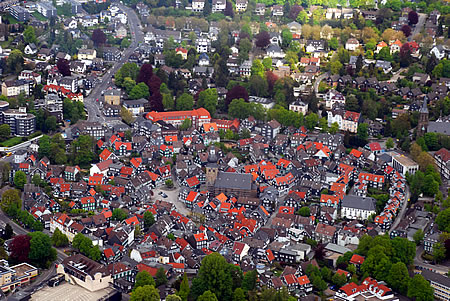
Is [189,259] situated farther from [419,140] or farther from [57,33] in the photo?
[57,33]

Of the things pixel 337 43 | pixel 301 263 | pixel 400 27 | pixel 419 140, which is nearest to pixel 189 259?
pixel 301 263

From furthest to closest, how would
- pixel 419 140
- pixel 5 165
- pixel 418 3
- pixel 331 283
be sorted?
pixel 418 3 < pixel 419 140 < pixel 5 165 < pixel 331 283

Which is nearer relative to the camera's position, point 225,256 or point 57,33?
point 225,256

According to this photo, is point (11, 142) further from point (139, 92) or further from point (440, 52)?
point (440, 52)

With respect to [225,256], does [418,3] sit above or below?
above

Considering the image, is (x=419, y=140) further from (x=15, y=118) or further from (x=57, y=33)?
(x=57, y=33)

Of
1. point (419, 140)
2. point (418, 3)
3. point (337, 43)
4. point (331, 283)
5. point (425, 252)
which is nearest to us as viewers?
point (331, 283)
